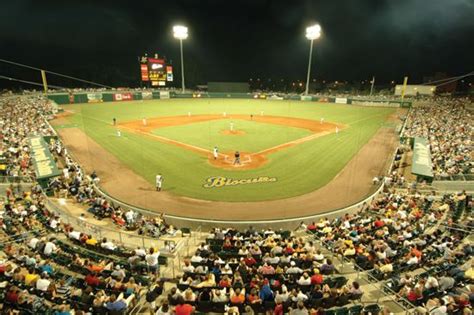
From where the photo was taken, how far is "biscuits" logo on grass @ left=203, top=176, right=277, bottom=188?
69.8ft

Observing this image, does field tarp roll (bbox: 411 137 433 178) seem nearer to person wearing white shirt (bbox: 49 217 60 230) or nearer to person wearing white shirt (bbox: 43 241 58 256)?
person wearing white shirt (bbox: 43 241 58 256)

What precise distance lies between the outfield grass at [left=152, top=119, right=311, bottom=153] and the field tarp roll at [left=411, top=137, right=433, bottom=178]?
44.8 ft

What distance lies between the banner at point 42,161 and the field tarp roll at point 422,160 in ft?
87.7

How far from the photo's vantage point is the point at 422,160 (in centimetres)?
2408

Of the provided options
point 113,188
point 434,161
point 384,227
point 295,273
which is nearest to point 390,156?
point 434,161

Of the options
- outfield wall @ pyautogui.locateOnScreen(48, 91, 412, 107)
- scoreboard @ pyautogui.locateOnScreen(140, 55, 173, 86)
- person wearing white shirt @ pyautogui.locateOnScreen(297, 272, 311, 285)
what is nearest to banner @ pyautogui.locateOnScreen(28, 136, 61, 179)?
person wearing white shirt @ pyautogui.locateOnScreen(297, 272, 311, 285)

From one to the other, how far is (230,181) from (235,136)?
15.7 m

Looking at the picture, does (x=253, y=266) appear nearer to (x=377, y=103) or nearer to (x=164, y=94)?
(x=377, y=103)

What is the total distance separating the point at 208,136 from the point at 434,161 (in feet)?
79.2

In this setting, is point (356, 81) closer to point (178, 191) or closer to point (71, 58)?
point (71, 58)

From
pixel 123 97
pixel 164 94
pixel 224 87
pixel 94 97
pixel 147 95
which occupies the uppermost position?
pixel 224 87

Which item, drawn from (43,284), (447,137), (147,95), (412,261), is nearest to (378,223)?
(412,261)

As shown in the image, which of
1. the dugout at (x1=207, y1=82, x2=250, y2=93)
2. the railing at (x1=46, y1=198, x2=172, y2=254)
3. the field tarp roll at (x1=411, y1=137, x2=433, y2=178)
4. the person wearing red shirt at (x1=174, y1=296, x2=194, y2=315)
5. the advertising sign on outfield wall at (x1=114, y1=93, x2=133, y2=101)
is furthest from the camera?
the dugout at (x1=207, y1=82, x2=250, y2=93)

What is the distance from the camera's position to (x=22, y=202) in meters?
17.9
